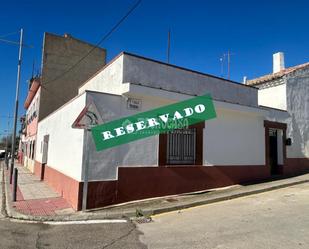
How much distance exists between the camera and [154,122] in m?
9.30

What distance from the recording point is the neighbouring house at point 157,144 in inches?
327

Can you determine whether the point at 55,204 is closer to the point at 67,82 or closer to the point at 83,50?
the point at 67,82

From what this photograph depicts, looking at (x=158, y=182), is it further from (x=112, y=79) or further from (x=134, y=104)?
(x=112, y=79)

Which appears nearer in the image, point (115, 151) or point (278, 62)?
point (115, 151)

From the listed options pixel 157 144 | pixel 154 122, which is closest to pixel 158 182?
pixel 157 144

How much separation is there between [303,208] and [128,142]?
5.39 m

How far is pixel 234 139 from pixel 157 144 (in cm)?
390

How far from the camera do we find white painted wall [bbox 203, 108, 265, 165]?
1080cm

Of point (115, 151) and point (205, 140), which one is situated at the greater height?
point (205, 140)

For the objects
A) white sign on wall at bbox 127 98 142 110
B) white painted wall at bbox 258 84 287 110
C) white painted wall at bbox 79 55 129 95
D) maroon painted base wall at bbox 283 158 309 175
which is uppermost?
white painted wall at bbox 258 84 287 110

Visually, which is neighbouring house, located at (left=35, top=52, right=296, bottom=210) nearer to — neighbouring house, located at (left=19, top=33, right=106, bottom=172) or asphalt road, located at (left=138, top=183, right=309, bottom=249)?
asphalt road, located at (left=138, top=183, right=309, bottom=249)

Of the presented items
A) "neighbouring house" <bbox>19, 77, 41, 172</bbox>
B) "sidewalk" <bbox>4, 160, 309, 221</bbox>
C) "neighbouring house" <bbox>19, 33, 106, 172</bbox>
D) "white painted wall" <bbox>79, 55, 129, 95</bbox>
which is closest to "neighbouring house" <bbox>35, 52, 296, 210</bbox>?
"white painted wall" <bbox>79, 55, 129, 95</bbox>

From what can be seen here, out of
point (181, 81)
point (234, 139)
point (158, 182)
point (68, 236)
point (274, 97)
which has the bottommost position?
point (68, 236)

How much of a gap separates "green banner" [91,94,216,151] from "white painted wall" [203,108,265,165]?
630 millimetres
